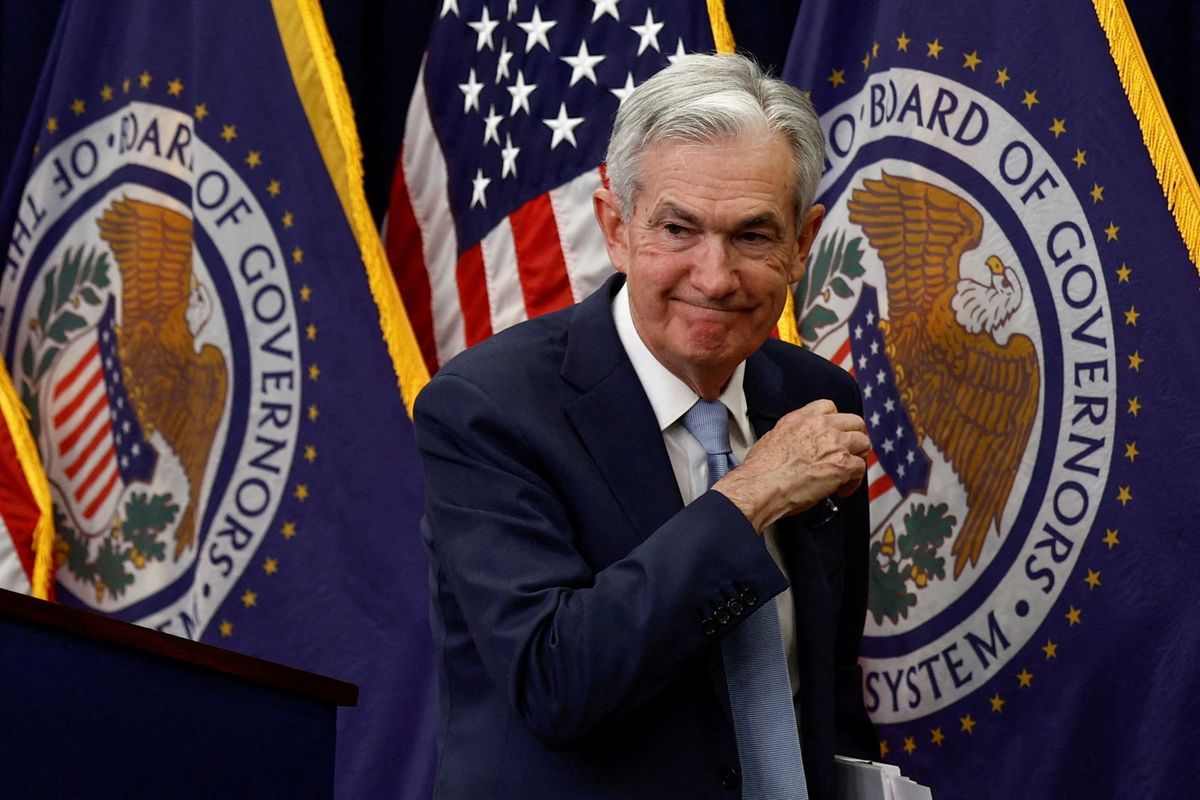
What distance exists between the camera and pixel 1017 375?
2477 mm

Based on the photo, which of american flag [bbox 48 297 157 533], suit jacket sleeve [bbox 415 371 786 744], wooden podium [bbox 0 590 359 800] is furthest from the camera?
american flag [bbox 48 297 157 533]

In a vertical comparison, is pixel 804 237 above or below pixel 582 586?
above

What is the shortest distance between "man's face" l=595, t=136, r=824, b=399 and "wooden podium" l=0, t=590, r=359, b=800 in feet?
1.78

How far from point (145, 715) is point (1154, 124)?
184 cm

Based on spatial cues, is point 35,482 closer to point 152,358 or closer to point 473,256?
point 152,358

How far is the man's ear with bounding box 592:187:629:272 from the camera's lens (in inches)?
68.8

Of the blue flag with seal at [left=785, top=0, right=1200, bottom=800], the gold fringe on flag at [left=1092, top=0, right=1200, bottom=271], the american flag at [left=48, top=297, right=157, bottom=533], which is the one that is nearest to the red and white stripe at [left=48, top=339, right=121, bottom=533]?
the american flag at [left=48, top=297, right=157, bottom=533]

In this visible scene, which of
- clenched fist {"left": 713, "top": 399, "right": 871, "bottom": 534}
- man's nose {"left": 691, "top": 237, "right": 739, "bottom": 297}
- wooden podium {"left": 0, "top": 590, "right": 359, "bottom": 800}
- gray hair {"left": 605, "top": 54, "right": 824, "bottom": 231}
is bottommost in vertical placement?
wooden podium {"left": 0, "top": 590, "right": 359, "bottom": 800}

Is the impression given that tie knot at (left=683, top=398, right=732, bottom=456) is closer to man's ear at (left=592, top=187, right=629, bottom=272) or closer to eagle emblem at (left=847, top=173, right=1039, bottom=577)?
man's ear at (left=592, top=187, right=629, bottom=272)

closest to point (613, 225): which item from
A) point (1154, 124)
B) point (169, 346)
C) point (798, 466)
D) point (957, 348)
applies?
point (798, 466)

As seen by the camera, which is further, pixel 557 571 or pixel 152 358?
pixel 152 358

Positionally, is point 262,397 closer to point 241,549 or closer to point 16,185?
point 241,549

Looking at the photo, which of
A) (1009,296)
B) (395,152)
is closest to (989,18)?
(1009,296)

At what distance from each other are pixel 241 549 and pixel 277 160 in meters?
0.83
